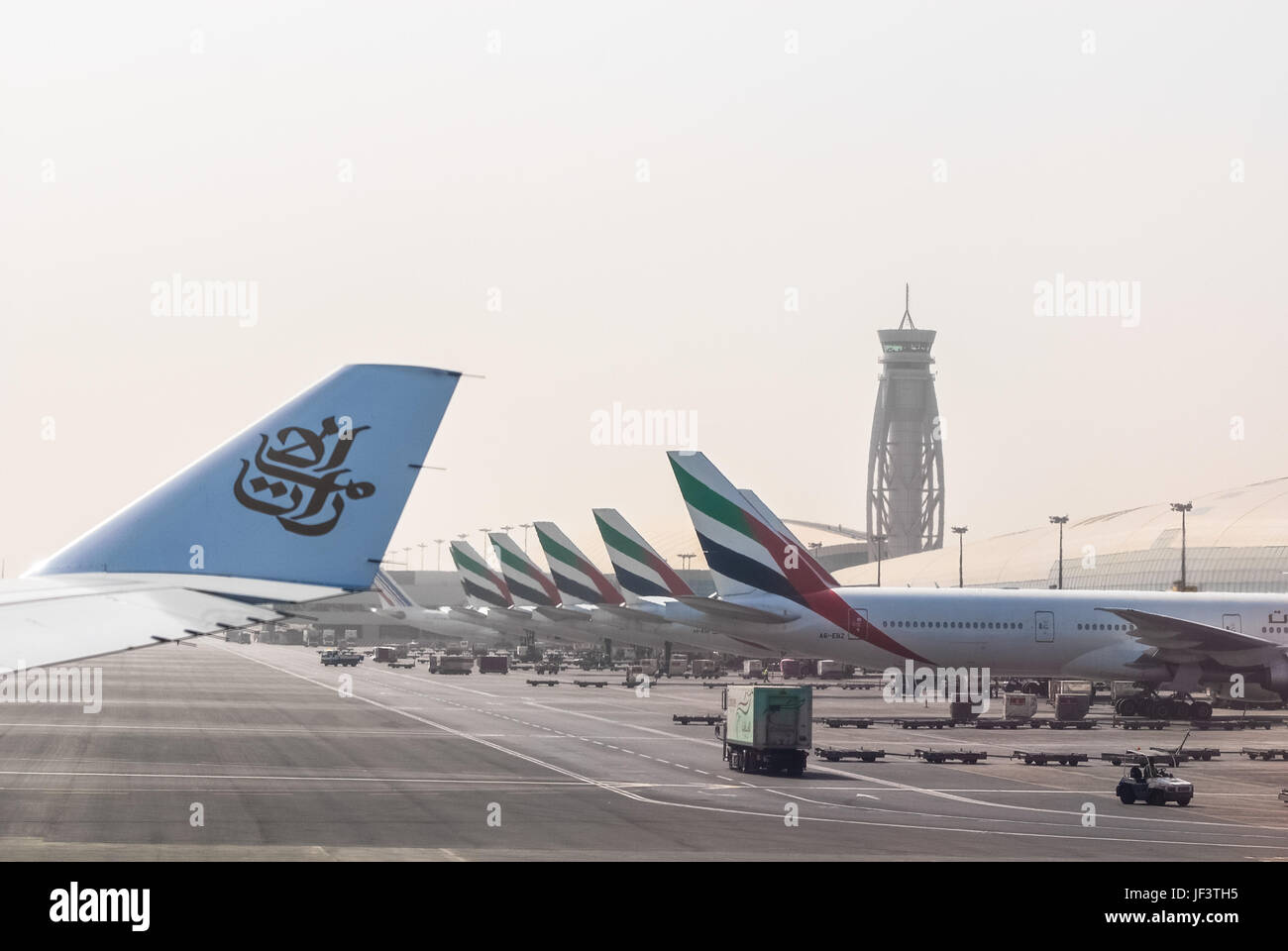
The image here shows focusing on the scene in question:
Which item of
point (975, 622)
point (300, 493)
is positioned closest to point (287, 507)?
point (300, 493)

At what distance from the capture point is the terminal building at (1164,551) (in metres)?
140

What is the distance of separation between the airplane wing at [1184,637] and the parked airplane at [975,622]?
0.28 feet

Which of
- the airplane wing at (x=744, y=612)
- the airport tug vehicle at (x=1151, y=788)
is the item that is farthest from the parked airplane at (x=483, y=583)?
the airport tug vehicle at (x=1151, y=788)

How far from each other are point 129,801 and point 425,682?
236 feet

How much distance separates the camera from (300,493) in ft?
52.2

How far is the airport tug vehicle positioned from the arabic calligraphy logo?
28865mm

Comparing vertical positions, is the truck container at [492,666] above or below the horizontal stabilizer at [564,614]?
below

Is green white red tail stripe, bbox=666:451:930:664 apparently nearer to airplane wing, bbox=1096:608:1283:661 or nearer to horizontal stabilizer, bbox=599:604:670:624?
horizontal stabilizer, bbox=599:604:670:624

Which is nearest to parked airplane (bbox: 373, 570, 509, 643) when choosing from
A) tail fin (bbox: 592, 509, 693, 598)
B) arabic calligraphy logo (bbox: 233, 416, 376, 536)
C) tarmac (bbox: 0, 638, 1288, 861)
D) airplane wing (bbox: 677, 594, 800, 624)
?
tail fin (bbox: 592, 509, 693, 598)

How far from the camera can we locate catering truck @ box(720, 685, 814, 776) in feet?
146

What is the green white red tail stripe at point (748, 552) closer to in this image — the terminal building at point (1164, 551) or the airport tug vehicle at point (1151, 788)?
the airport tug vehicle at point (1151, 788)

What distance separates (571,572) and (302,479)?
109020 millimetres

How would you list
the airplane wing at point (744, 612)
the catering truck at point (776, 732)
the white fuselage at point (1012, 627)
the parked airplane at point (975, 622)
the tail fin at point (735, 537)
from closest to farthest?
the catering truck at point (776, 732) < the airplane wing at point (744, 612) < the parked airplane at point (975, 622) < the white fuselage at point (1012, 627) < the tail fin at point (735, 537)

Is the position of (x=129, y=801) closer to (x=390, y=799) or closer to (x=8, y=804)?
(x=8, y=804)
